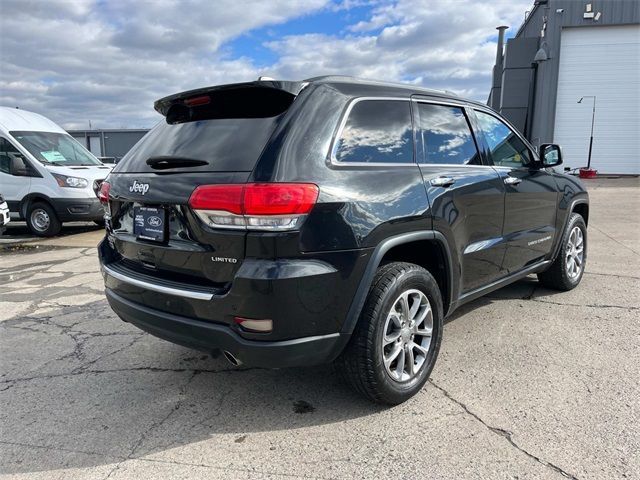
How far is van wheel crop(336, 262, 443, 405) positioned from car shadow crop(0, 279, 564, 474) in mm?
246

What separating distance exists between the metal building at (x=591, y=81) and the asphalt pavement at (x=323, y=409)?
17.5 metres

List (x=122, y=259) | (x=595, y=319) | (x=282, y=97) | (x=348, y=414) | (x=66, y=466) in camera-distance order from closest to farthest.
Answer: (x=66, y=466), (x=282, y=97), (x=348, y=414), (x=122, y=259), (x=595, y=319)

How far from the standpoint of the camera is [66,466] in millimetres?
2461

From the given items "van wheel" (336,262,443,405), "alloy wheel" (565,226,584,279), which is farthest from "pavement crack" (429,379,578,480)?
"alloy wheel" (565,226,584,279)

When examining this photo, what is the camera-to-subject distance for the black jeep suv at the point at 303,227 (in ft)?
7.89

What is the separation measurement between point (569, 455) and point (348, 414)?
3.75ft

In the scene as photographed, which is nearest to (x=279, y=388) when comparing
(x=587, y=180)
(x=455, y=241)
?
(x=455, y=241)

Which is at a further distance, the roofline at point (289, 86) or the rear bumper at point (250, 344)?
the roofline at point (289, 86)

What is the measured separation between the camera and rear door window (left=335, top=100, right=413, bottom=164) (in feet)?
9.05

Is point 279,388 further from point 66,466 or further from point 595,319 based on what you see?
point 595,319

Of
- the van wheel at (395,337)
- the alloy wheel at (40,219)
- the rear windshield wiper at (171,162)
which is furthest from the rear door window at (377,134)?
the alloy wheel at (40,219)

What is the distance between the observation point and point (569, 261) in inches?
203

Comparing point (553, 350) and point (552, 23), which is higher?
point (552, 23)

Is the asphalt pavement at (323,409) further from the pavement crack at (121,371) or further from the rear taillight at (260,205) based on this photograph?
the rear taillight at (260,205)
